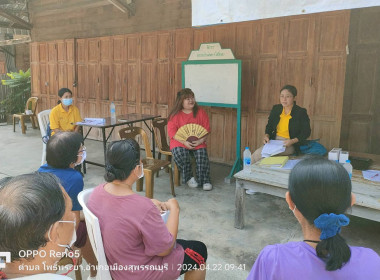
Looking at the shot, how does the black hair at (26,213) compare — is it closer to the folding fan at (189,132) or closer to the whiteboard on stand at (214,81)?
the folding fan at (189,132)

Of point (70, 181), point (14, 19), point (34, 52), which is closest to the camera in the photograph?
point (70, 181)

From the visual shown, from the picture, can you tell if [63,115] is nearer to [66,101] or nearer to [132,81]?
[66,101]

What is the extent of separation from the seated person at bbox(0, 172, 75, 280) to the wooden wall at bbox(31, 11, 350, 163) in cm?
423

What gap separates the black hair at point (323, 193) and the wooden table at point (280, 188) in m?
1.67

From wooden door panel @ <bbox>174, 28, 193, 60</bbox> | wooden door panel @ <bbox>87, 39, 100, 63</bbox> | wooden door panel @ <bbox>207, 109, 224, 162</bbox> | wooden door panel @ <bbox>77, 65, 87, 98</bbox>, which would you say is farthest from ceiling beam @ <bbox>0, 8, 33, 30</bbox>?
wooden door panel @ <bbox>207, 109, 224, 162</bbox>

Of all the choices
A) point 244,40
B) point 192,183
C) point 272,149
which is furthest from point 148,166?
point 244,40

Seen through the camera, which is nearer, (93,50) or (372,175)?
(372,175)

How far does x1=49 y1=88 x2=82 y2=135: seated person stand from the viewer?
483 centimetres

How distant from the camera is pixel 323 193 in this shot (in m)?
1.10

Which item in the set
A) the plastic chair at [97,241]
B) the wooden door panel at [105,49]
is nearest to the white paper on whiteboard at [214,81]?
the wooden door panel at [105,49]

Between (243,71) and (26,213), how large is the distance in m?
4.65

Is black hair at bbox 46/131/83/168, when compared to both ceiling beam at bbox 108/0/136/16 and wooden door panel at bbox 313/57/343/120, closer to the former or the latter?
wooden door panel at bbox 313/57/343/120

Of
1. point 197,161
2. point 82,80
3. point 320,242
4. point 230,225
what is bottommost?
point 230,225

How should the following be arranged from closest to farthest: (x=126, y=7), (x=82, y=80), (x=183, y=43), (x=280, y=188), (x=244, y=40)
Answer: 1. (x=280, y=188)
2. (x=244, y=40)
3. (x=183, y=43)
4. (x=126, y=7)
5. (x=82, y=80)
